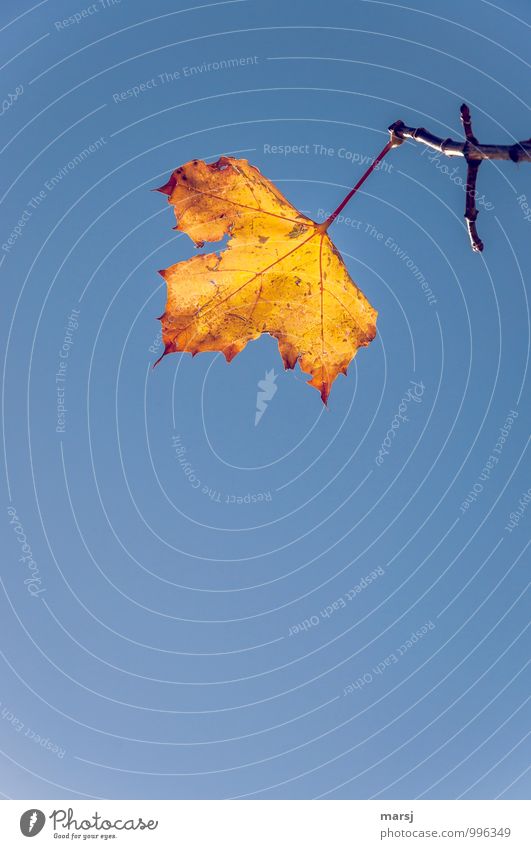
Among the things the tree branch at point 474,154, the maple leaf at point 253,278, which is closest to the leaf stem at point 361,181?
the maple leaf at point 253,278

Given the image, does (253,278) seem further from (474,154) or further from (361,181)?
(474,154)

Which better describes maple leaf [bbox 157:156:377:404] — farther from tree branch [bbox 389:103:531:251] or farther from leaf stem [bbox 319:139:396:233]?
tree branch [bbox 389:103:531:251]

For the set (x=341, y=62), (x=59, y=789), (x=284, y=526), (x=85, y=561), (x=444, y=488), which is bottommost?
(x=59, y=789)

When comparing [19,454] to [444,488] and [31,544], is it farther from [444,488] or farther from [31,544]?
[444,488]

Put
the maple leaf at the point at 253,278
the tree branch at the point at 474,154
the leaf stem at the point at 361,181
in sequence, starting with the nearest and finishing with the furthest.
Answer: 1. the tree branch at the point at 474,154
2. the leaf stem at the point at 361,181
3. the maple leaf at the point at 253,278

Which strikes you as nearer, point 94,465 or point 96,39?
point 96,39

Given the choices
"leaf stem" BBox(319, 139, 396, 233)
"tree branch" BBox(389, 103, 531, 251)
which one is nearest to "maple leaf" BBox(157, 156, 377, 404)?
"leaf stem" BBox(319, 139, 396, 233)

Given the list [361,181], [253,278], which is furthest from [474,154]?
[253,278]

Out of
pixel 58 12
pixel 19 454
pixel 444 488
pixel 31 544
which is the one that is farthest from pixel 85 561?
pixel 58 12

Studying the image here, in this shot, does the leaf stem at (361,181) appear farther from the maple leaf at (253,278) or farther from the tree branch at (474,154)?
the tree branch at (474,154)
